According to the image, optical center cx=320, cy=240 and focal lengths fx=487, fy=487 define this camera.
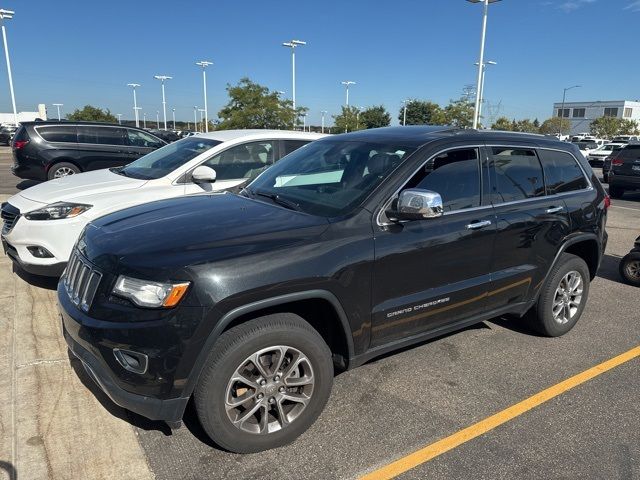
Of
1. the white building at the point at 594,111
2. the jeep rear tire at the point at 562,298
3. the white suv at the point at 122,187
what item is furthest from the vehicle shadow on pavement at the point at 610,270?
the white building at the point at 594,111

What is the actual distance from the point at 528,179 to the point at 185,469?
326 centimetres

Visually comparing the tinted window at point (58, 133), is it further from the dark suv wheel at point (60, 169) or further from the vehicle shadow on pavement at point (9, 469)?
the vehicle shadow on pavement at point (9, 469)

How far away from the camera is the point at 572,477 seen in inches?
102

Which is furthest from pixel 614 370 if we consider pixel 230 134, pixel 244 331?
pixel 230 134

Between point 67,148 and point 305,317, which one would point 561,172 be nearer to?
point 305,317

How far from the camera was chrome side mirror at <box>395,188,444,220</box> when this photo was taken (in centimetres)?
286

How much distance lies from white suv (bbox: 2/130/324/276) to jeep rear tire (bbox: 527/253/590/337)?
272 centimetres

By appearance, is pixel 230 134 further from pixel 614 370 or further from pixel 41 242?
pixel 614 370

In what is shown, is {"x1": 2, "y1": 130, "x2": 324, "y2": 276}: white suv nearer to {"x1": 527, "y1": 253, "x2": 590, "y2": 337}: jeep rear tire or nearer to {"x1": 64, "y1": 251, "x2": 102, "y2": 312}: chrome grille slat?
{"x1": 64, "y1": 251, "x2": 102, "y2": 312}: chrome grille slat

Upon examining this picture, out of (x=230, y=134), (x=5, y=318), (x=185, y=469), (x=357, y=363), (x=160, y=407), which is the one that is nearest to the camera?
(x=160, y=407)

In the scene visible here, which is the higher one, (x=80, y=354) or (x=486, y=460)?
(x=80, y=354)

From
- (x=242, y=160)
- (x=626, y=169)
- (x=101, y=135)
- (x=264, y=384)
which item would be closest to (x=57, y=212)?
(x=242, y=160)

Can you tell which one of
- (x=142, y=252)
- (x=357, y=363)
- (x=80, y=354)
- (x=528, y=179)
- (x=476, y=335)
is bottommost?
(x=476, y=335)

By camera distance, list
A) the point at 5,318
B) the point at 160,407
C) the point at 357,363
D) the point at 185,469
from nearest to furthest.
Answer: the point at 160,407 → the point at 185,469 → the point at 357,363 → the point at 5,318
